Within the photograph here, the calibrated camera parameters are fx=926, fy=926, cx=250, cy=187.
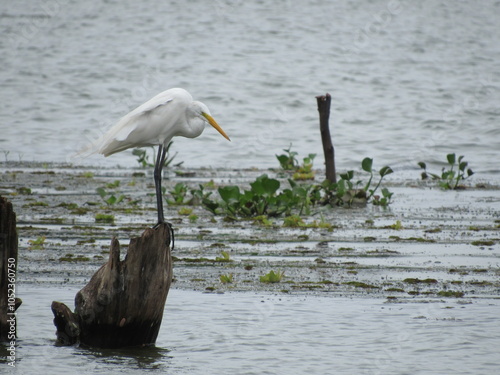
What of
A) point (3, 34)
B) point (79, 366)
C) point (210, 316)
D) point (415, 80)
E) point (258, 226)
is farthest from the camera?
point (3, 34)

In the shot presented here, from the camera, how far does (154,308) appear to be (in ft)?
20.8

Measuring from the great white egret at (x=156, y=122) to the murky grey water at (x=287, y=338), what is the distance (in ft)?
4.37

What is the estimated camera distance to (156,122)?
8359 mm

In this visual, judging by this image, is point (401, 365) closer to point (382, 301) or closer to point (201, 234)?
point (382, 301)

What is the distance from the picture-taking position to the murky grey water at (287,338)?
246 inches

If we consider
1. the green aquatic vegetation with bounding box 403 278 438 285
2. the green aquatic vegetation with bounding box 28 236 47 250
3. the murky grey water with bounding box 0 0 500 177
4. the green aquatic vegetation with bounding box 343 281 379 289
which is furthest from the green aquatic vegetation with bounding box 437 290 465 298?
the murky grey water with bounding box 0 0 500 177

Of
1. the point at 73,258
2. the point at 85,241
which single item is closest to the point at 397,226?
the point at 85,241

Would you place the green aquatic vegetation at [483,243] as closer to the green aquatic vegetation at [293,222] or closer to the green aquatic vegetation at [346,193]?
the green aquatic vegetation at [293,222]

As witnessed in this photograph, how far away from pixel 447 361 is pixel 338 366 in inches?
30.4

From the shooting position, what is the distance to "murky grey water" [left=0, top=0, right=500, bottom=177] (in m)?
20.8

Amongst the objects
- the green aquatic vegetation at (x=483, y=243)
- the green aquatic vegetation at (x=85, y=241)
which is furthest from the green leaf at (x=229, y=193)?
the green aquatic vegetation at (x=483, y=243)

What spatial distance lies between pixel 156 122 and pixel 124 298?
2.51 m

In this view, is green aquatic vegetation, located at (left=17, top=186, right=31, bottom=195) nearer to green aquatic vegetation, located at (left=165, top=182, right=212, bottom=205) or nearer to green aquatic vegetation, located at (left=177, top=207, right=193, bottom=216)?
green aquatic vegetation, located at (left=165, top=182, right=212, bottom=205)

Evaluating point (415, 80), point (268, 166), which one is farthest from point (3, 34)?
point (268, 166)
